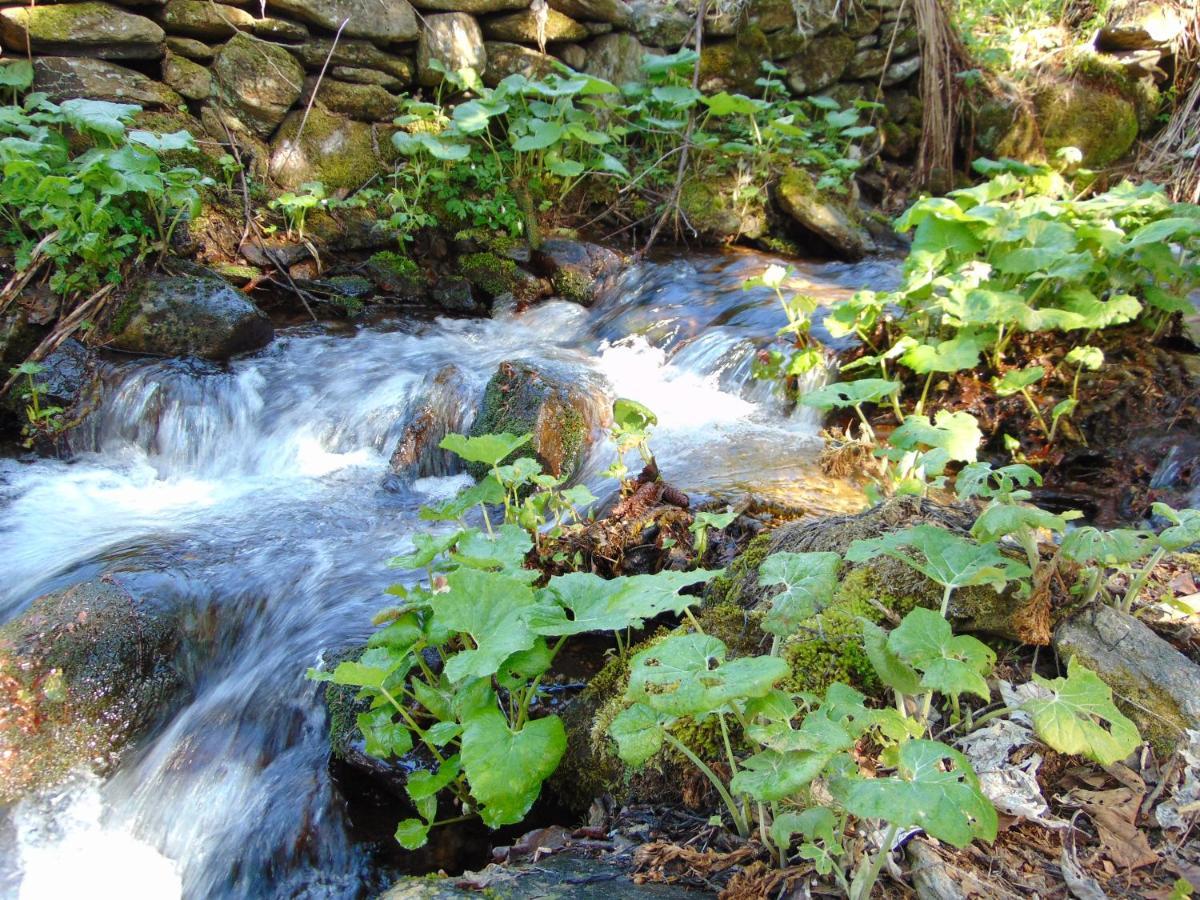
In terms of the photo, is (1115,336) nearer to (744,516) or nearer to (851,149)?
(744,516)

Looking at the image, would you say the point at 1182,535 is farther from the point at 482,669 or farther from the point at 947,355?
the point at 947,355

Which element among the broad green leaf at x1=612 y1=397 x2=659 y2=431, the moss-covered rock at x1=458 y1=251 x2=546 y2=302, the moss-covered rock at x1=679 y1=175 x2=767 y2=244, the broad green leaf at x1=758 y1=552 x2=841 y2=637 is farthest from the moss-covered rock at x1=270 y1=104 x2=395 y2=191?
the broad green leaf at x1=758 y1=552 x2=841 y2=637

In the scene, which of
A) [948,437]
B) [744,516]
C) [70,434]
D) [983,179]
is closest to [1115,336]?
[948,437]

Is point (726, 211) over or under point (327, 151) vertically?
under

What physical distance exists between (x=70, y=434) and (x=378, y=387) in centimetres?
188

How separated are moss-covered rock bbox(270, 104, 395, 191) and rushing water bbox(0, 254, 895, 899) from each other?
156cm

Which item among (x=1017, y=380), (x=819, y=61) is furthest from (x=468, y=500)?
(x=819, y=61)

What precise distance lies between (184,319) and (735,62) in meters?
6.12

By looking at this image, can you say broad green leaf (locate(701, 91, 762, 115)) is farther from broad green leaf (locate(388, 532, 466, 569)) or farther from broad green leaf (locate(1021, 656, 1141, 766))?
broad green leaf (locate(1021, 656, 1141, 766))

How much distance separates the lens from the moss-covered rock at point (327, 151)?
6.54 meters

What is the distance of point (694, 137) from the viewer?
714 centimetres

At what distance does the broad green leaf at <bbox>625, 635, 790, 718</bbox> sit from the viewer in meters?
1.28

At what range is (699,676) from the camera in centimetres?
135

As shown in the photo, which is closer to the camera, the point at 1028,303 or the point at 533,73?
the point at 1028,303
